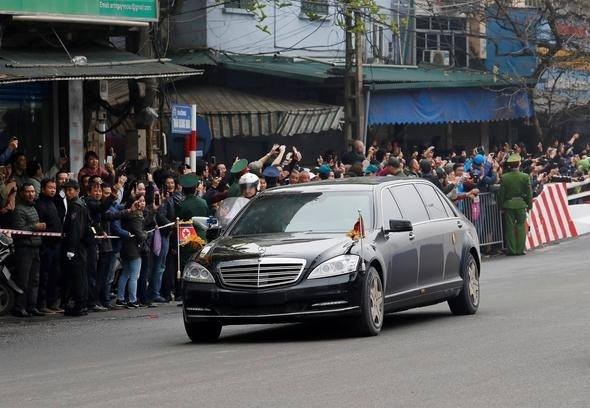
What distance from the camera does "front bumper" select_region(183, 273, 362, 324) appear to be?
13656 mm

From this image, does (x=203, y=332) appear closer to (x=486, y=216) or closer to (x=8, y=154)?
(x=8, y=154)

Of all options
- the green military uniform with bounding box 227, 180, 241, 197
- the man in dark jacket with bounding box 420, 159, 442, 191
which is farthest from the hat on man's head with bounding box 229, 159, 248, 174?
the man in dark jacket with bounding box 420, 159, 442, 191

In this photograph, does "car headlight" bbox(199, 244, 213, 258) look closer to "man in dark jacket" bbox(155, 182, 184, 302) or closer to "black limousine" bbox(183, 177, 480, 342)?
"black limousine" bbox(183, 177, 480, 342)

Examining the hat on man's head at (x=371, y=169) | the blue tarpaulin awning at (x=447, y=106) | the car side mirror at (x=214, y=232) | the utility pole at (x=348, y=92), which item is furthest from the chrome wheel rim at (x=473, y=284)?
the blue tarpaulin awning at (x=447, y=106)

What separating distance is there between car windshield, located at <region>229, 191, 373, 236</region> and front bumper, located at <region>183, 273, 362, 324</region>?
864 mm

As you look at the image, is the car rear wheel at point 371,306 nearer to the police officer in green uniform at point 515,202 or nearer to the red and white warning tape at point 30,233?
the red and white warning tape at point 30,233

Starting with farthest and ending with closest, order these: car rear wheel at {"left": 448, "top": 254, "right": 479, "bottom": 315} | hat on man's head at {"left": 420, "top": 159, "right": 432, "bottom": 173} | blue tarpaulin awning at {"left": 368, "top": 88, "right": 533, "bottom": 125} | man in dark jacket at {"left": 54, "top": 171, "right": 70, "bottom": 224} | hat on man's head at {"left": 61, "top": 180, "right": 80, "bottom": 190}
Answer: blue tarpaulin awning at {"left": 368, "top": 88, "right": 533, "bottom": 125} → hat on man's head at {"left": 420, "top": 159, "right": 432, "bottom": 173} → man in dark jacket at {"left": 54, "top": 171, "right": 70, "bottom": 224} → hat on man's head at {"left": 61, "top": 180, "right": 80, "bottom": 190} → car rear wheel at {"left": 448, "top": 254, "right": 479, "bottom": 315}

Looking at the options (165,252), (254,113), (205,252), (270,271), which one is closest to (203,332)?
(205,252)

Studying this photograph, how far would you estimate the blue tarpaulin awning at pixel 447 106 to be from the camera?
34625mm

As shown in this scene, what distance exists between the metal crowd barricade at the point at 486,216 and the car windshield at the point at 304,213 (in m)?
12.6

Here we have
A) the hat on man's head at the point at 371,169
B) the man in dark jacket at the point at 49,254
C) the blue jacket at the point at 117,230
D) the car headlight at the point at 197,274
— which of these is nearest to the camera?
the car headlight at the point at 197,274

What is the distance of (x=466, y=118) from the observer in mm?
37719

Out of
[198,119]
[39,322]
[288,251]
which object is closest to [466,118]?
[198,119]

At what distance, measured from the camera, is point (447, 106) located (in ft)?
121
